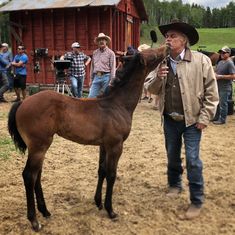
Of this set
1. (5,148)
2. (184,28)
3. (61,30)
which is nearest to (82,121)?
(184,28)

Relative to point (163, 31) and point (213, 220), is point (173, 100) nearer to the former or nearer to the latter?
point (163, 31)

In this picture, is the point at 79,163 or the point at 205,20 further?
the point at 205,20

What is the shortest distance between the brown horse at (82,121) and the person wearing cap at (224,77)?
4961mm

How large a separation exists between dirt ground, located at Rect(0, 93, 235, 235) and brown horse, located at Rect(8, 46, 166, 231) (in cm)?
23

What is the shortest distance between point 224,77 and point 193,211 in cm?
514

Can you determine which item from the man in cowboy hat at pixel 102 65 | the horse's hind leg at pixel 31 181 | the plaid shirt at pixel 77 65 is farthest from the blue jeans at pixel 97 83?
the horse's hind leg at pixel 31 181

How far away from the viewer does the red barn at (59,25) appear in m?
13.0

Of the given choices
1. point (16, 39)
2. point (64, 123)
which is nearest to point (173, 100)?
point (64, 123)

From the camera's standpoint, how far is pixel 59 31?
13656mm

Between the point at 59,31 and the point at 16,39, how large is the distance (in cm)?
200

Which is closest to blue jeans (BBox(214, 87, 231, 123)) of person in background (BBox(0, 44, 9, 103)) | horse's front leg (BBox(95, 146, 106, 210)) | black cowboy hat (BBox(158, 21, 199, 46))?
black cowboy hat (BBox(158, 21, 199, 46))

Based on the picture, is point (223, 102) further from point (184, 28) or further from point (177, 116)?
point (184, 28)

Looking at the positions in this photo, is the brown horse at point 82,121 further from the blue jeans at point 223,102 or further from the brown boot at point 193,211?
the blue jeans at point 223,102

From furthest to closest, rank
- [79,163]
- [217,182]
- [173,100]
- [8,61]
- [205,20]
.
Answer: [205,20], [8,61], [79,163], [217,182], [173,100]
